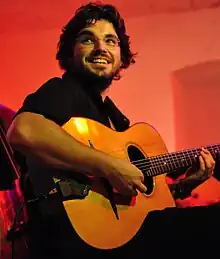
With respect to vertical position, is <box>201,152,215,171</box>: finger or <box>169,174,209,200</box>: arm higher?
<box>201,152,215,171</box>: finger

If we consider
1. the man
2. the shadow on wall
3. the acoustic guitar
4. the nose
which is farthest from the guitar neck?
the shadow on wall

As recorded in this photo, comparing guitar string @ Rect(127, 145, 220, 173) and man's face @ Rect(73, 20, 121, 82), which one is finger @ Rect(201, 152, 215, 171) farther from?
man's face @ Rect(73, 20, 121, 82)

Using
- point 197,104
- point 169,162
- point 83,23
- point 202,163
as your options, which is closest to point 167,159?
point 169,162

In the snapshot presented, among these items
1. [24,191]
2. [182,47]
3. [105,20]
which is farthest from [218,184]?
[24,191]

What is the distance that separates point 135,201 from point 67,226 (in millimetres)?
188

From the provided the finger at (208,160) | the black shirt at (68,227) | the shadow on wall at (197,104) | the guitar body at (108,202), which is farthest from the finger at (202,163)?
the shadow on wall at (197,104)

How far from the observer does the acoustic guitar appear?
1.02 m

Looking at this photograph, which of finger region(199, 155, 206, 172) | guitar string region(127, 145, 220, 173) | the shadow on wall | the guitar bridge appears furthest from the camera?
the shadow on wall

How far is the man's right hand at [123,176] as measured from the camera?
1052 millimetres

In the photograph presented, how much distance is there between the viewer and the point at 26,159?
44.3 inches

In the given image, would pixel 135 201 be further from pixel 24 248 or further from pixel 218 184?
pixel 218 184

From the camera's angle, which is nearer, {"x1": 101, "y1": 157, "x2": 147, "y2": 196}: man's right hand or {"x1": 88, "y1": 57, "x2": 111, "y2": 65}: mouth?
{"x1": 101, "y1": 157, "x2": 147, "y2": 196}: man's right hand

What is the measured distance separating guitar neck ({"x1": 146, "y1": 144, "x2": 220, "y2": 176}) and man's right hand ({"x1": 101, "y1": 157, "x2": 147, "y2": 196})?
11 centimetres

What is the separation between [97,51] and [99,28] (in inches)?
3.1
